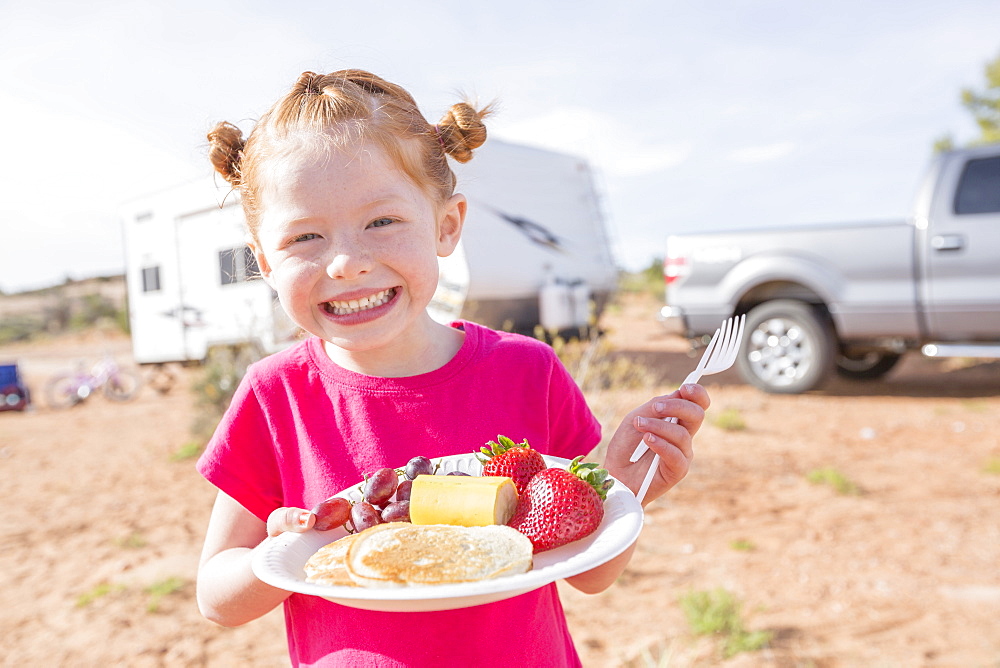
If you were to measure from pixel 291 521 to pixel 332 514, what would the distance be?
0.08 m

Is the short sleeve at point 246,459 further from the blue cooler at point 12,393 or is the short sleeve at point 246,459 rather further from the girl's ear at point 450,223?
the blue cooler at point 12,393

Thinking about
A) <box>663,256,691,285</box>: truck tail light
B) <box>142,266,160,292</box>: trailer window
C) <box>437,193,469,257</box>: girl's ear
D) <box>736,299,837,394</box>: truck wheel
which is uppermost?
<box>142,266,160,292</box>: trailer window

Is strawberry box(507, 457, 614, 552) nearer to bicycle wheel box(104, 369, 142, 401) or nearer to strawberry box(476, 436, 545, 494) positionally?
strawberry box(476, 436, 545, 494)

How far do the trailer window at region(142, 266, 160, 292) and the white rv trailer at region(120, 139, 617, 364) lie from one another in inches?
0.7

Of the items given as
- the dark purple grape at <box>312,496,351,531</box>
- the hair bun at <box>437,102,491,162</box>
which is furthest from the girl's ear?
the dark purple grape at <box>312,496,351,531</box>

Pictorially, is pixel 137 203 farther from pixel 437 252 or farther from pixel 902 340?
pixel 437 252

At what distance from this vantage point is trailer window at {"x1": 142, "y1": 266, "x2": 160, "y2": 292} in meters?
11.5

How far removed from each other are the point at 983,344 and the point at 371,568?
765 centimetres

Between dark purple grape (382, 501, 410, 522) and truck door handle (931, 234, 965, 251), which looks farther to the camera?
truck door handle (931, 234, 965, 251)

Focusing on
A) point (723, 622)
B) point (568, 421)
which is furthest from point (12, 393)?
point (568, 421)

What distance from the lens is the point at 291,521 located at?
1.19m

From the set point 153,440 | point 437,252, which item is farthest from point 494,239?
point 437,252

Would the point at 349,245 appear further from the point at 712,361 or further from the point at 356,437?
the point at 712,361

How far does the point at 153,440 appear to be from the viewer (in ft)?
26.3
